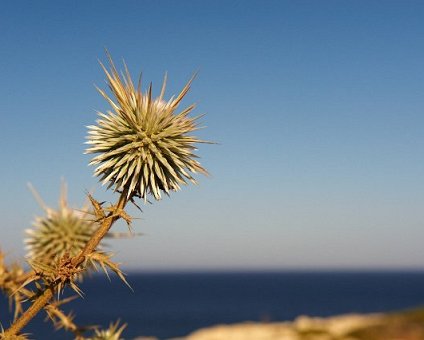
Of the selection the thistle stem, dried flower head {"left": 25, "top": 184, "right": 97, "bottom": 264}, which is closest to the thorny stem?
the thistle stem

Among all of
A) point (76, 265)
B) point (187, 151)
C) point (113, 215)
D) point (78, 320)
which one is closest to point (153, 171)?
point (187, 151)

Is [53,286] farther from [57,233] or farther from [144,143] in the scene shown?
[57,233]

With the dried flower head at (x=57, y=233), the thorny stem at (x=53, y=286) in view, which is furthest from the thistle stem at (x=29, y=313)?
the dried flower head at (x=57, y=233)

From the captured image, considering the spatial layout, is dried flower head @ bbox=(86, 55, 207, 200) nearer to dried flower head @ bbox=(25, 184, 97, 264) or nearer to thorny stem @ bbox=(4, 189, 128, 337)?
thorny stem @ bbox=(4, 189, 128, 337)

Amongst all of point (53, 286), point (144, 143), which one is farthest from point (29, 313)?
point (144, 143)

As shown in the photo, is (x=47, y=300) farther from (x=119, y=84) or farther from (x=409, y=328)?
(x=409, y=328)

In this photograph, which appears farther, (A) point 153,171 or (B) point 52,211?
(B) point 52,211

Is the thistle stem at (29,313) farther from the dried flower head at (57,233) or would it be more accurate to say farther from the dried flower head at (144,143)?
the dried flower head at (57,233)
